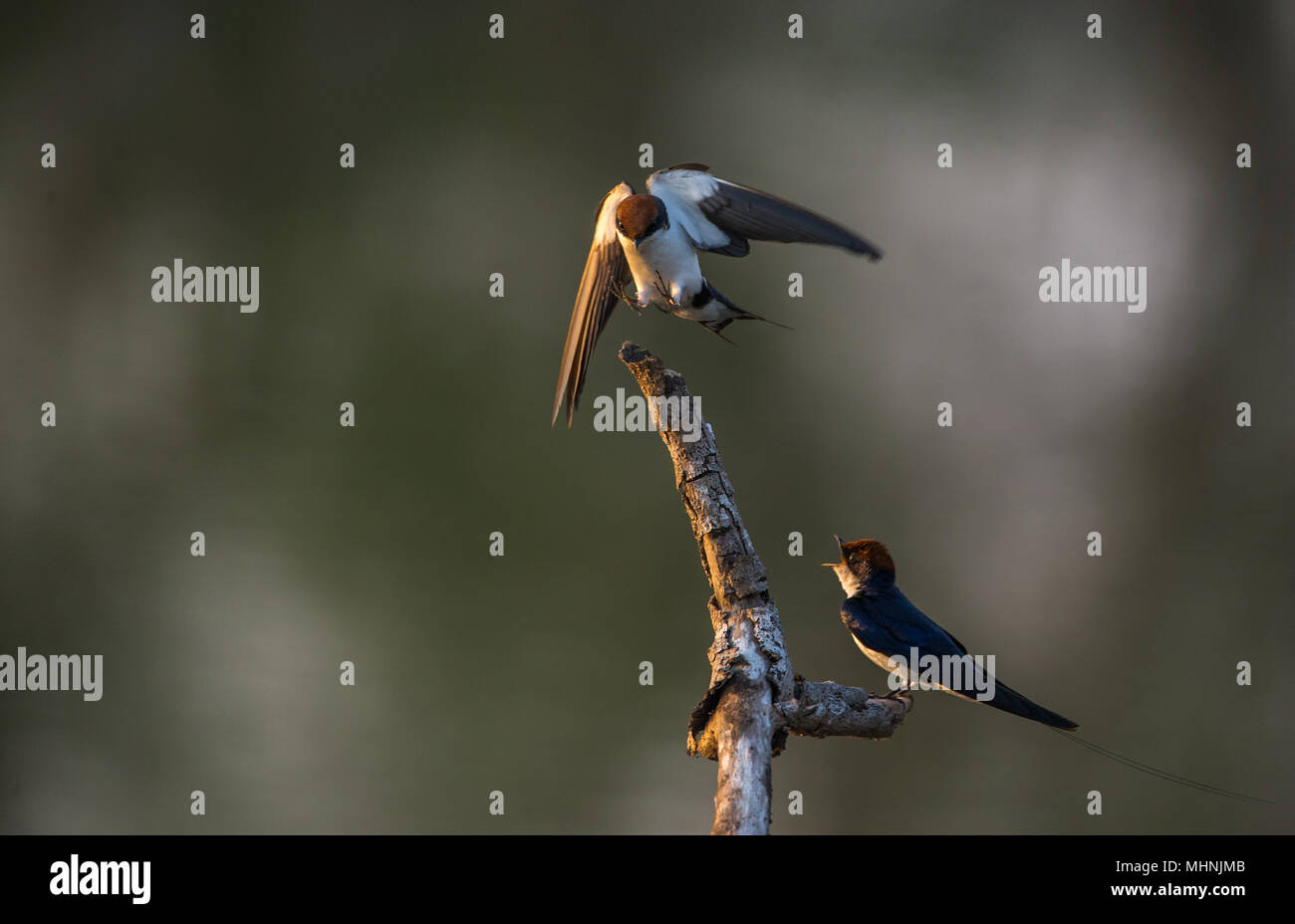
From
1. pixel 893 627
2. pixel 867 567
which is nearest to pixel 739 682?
pixel 893 627

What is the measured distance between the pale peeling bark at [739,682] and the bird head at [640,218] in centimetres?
26

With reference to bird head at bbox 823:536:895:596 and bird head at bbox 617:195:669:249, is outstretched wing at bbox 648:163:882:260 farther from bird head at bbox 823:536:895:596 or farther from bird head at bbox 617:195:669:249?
bird head at bbox 823:536:895:596

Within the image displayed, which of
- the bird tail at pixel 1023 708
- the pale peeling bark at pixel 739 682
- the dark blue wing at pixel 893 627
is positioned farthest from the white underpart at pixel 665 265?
the bird tail at pixel 1023 708

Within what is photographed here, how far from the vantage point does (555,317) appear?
12.8 ft

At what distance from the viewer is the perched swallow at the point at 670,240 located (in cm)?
186

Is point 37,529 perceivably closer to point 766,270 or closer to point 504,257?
point 504,257

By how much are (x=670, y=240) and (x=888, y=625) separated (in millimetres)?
823

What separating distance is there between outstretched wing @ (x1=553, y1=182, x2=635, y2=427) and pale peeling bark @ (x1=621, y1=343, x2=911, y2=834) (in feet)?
0.81

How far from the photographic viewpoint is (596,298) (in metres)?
2.01

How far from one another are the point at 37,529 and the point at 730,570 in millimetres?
3337

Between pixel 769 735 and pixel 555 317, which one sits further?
pixel 555 317

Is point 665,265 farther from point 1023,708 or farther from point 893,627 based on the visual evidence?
point 1023,708

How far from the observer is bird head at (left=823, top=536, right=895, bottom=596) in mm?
2074
